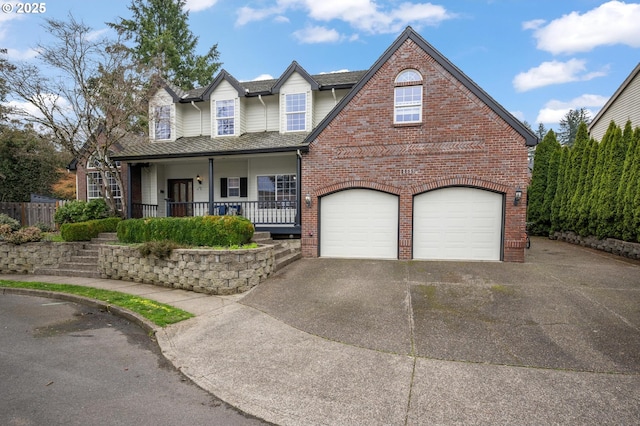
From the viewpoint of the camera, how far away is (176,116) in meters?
14.9

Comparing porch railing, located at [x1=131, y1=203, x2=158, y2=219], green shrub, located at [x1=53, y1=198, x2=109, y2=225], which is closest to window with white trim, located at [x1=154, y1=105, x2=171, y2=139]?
Result: porch railing, located at [x1=131, y1=203, x2=158, y2=219]

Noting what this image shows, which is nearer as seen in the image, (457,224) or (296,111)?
(457,224)

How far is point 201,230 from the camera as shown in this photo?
8.66 metres

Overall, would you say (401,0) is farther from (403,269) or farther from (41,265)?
(41,265)

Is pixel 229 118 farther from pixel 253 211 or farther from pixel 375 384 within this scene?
pixel 375 384

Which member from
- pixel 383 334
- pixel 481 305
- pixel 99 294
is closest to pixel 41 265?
pixel 99 294

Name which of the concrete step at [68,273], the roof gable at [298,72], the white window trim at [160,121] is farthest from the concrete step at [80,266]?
the roof gable at [298,72]

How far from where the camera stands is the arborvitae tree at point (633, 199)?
9959mm

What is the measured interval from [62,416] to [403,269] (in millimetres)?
7525

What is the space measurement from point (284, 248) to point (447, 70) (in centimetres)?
766

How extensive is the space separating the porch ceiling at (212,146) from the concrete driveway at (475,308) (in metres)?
5.08

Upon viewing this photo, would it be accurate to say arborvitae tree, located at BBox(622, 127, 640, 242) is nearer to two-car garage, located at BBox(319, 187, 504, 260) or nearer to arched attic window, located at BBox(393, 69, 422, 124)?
two-car garage, located at BBox(319, 187, 504, 260)

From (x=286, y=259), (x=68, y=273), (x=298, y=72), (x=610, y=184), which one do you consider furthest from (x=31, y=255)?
(x=610, y=184)

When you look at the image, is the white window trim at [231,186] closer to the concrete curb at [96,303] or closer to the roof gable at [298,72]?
the roof gable at [298,72]
